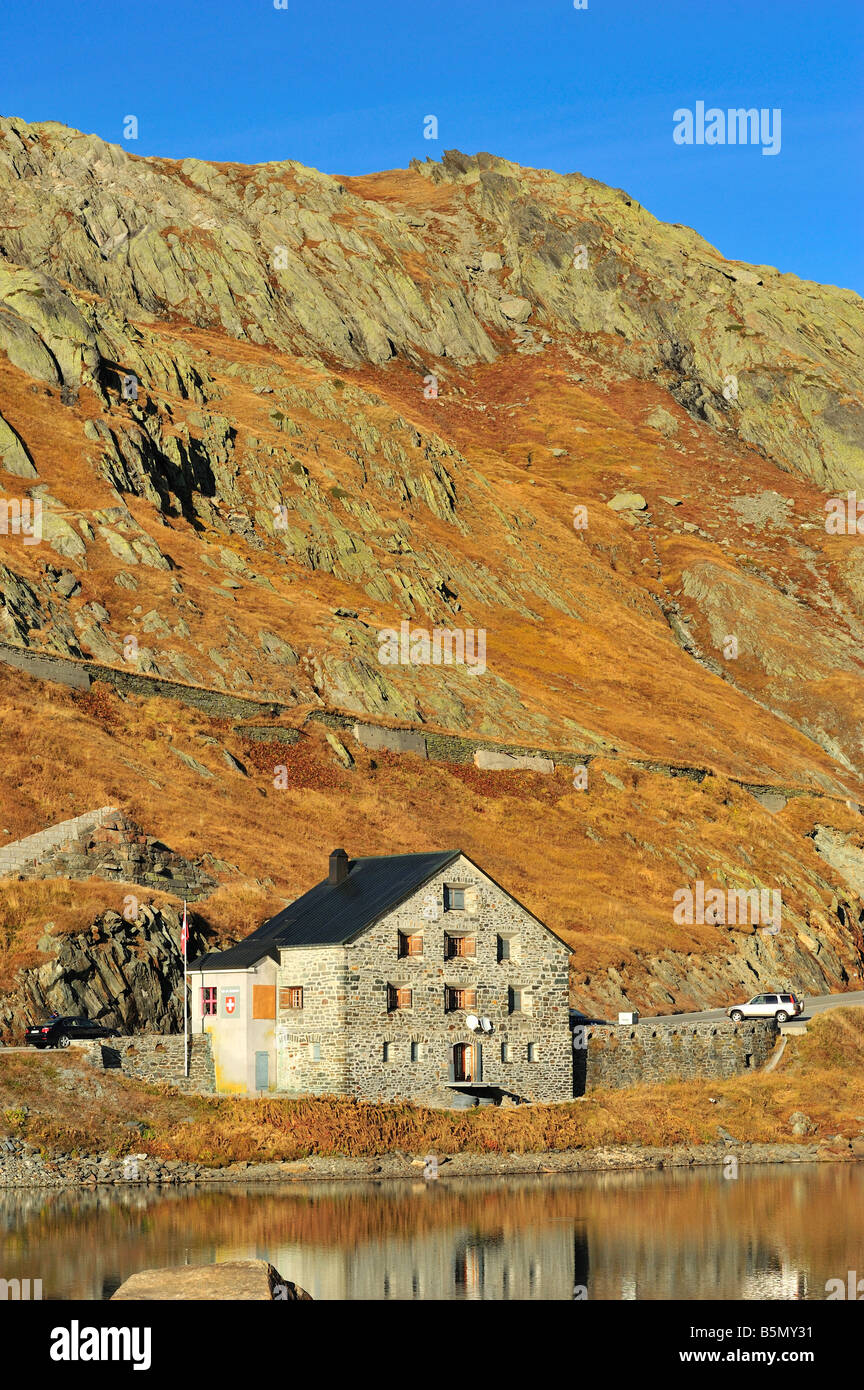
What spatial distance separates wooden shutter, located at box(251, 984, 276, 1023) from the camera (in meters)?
53.2

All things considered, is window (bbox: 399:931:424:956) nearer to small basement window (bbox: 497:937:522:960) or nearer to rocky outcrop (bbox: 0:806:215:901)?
small basement window (bbox: 497:937:522:960)

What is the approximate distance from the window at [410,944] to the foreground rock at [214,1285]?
24.0m

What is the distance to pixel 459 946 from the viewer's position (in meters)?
54.3

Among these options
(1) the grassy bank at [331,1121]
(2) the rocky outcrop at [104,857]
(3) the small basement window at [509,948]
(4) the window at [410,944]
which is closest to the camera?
(1) the grassy bank at [331,1121]

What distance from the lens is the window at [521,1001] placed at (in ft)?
182

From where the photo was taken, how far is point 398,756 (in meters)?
97.4

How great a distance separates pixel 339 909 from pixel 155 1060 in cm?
812

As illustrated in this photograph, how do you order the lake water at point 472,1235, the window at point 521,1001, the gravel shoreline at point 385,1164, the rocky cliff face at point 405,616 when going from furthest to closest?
the rocky cliff face at point 405,616 < the window at point 521,1001 < the gravel shoreline at point 385,1164 < the lake water at point 472,1235

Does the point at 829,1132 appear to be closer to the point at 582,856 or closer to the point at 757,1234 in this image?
the point at 757,1234

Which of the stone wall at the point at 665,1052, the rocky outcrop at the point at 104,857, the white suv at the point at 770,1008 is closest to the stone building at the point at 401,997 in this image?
the stone wall at the point at 665,1052

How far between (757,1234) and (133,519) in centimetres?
8644

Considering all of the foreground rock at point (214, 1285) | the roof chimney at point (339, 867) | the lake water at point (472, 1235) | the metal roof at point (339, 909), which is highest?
the roof chimney at point (339, 867)

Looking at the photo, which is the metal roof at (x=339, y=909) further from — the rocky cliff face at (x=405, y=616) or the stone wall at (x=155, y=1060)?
the rocky cliff face at (x=405, y=616)

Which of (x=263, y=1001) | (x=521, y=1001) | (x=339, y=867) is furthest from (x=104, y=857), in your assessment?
(x=521, y=1001)
